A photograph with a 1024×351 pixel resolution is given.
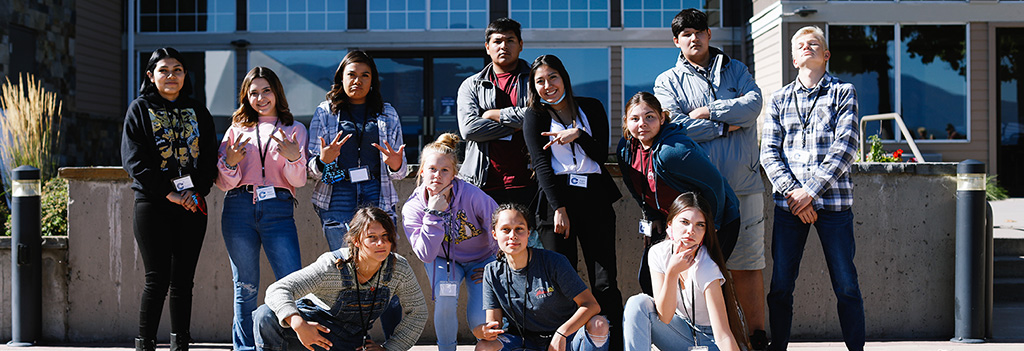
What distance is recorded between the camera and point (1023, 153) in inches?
438

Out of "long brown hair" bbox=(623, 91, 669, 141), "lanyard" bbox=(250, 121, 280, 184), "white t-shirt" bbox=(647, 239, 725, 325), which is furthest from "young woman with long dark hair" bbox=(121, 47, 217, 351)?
"white t-shirt" bbox=(647, 239, 725, 325)

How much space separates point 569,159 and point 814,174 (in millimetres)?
1189

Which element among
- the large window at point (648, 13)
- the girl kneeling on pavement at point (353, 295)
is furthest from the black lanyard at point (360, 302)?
the large window at point (648, 13)

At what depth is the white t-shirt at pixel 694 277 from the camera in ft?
10.7

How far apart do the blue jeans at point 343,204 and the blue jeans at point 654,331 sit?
4.68 feet

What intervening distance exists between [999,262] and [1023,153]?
22.2ft

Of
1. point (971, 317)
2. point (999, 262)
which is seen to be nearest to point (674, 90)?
point (971, 317)

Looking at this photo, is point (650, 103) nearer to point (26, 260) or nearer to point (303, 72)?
point (26, 260)

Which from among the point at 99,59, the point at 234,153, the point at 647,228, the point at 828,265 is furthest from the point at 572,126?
the point at 99,59

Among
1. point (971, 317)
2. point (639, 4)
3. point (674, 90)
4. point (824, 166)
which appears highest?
point (639, 4)

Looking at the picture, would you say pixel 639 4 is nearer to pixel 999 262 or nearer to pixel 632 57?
pixel 632 57

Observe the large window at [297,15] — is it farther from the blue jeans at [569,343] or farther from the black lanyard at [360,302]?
the blue jeans at [569,343]

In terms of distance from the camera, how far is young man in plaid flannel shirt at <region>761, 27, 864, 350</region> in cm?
371

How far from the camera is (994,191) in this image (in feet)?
33.5
